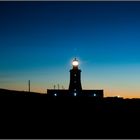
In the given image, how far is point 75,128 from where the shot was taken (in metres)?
10.8

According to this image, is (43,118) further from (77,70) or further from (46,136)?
(77,70)

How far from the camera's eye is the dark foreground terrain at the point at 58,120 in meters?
10.0

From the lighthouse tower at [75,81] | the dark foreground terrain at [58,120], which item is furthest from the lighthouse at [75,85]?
the dark foreground terrain at [58,120]

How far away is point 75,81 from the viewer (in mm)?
53000

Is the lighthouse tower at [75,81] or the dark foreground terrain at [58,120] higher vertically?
the lighthouse tower at [75,81]

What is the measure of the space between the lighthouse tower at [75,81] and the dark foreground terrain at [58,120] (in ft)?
127

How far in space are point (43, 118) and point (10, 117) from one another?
120 cm

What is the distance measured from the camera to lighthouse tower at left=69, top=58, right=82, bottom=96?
51378 millimetres

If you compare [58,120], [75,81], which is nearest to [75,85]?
[75,81]

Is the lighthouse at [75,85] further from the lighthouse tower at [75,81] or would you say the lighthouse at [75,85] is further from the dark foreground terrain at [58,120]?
the dark foreground terrain at [58,120]

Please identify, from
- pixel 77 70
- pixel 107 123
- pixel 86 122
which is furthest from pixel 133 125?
pixel 77 70

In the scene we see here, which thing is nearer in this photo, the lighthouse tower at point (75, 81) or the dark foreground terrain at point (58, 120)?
the dark foreground terrain at point (58, 120)

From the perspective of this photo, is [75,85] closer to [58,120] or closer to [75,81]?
[75,81]

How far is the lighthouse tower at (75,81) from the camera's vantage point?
51378mm
